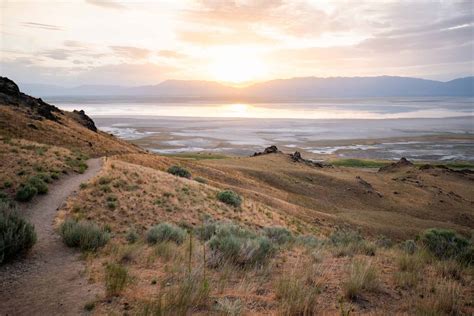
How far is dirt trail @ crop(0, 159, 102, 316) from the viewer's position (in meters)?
5.45

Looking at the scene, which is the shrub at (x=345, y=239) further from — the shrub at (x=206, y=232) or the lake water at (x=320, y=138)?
the lake water at (x=320, y=138)

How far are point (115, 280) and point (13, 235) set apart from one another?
3396 millimetres

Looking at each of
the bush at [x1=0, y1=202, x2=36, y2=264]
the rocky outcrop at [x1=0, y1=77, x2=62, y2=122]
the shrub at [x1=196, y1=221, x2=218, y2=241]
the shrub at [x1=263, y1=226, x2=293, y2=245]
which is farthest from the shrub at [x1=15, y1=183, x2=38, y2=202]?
the rocky outcrop at [x1=0, y1=77, x2=62, y2=122]

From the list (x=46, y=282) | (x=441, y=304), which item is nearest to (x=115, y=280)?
(x=46, y=282)

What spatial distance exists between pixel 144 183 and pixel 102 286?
12493 millimetres

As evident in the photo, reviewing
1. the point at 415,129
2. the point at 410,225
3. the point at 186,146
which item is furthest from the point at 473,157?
the point at 186,146

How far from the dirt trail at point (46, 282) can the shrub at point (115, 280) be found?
259 millimetres

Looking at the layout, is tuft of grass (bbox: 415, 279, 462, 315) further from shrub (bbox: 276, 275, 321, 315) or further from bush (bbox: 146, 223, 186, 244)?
bush (bbox: 146, 223, 186, 244)

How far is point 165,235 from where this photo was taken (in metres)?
10.3

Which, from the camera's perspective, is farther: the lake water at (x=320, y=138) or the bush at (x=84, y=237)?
the lake water at (x=320, y=138)

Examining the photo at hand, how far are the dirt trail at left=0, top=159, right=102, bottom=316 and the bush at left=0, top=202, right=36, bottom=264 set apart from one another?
0.74 feet

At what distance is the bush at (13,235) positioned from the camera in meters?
7.06

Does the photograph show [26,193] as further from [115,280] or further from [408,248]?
[408,248]

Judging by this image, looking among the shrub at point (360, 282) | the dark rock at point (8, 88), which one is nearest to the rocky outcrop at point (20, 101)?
the dark rock at point (8, 88)
